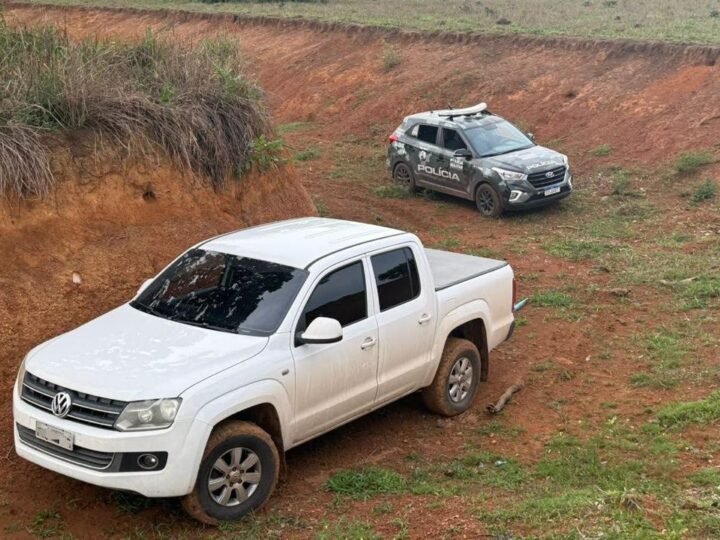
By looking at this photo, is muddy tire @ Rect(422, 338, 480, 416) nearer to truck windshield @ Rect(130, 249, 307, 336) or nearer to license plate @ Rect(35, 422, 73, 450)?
truck windshield @ Rect(130, 249, 307, 336)

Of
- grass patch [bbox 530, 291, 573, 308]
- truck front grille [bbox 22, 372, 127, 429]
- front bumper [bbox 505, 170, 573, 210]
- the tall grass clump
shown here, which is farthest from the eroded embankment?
truck front grille [bbox 22, 372, 127, 429]

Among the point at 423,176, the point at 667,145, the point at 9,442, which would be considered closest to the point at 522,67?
the point at 667,145

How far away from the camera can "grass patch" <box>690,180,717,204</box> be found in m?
16.3

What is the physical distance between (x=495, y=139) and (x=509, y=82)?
7642 mm

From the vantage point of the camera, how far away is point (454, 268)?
27.7 ft

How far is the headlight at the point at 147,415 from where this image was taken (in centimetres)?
563

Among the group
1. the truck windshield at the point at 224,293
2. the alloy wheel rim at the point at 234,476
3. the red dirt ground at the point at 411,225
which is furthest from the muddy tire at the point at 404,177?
the alloy wheel rim at the point at 234,476

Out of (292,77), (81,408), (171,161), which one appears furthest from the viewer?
(292,77)

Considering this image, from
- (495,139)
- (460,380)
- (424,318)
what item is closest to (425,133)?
(495,139)

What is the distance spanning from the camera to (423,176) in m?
17.9

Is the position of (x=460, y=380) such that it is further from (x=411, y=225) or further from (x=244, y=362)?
(x=411, y=225)

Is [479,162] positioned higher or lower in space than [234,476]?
lower

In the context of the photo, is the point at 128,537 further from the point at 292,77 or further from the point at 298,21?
the point at 298,21

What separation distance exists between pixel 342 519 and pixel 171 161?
4.99 metres
